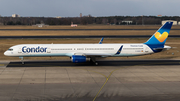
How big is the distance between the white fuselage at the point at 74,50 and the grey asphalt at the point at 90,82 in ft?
7.24

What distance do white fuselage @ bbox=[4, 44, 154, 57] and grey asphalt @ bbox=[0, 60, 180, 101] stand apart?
2207 millimetres

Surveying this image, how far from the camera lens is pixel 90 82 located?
2620cm

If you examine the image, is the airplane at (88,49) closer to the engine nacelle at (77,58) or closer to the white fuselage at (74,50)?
the white fuselage at (74,50)

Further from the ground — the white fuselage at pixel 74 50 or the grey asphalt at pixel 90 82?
the white fuselage at pixel 74 50

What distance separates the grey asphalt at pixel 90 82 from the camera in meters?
21.1

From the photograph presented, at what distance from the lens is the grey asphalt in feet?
69.4

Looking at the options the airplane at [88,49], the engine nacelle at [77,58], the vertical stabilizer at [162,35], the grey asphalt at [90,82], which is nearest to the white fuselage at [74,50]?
the airplane at [88,49]

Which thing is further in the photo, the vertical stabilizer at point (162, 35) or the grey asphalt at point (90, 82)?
the vertical stabilizer at point (162, 35)

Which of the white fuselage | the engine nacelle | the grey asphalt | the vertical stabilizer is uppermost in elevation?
the vertical stabilizer

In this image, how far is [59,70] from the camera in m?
32.6

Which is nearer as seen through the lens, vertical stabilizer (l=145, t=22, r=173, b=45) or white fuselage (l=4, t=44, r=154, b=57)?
white fuselage (l=4, t=44, r=154, b=57)

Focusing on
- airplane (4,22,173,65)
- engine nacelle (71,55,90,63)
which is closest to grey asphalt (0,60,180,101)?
engine nacelle (71,55,90,63)

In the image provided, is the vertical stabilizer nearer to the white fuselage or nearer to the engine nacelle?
the white fuselage

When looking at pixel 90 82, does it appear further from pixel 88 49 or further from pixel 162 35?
pixel 162 35
